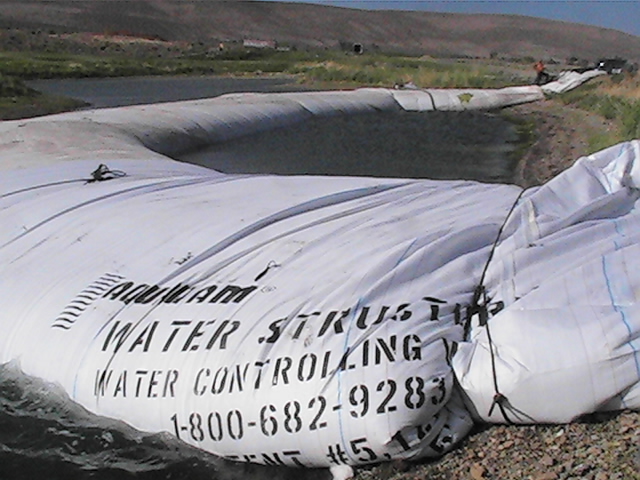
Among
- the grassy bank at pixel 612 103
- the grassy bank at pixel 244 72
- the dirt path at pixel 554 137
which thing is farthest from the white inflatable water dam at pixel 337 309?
the grassy bank at pixel 244 72

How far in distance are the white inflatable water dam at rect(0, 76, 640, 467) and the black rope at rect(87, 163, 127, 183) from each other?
541 mm

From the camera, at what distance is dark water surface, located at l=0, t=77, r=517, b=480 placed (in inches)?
110

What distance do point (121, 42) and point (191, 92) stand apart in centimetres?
2415

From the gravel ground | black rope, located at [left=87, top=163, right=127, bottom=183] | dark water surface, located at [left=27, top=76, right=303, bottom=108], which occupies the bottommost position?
the gravel ground

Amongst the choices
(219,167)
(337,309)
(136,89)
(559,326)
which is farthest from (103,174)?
(136,89)

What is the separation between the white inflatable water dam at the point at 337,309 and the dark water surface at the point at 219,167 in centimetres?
10

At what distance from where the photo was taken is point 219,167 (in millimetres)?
7922

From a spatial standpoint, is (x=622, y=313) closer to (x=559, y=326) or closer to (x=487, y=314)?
(x=559, y=326)

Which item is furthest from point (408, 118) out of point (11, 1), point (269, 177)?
point (11, 1)

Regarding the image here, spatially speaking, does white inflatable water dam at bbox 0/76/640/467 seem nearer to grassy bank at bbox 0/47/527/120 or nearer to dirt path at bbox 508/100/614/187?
dirt path at bbox 508/100/614/187

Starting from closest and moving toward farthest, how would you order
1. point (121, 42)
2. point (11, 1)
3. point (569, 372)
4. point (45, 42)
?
1. point (569, 372)
2. point (45, 42)
3. point (121, 42)
4. point (11, 1)

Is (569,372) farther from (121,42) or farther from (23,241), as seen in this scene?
(121,42)

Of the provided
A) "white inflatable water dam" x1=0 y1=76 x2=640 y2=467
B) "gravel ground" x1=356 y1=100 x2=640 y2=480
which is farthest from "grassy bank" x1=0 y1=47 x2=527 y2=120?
"gravel ground" x1=356 y1=100 x2=640 y2=480

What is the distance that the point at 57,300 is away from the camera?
10.5 ft
